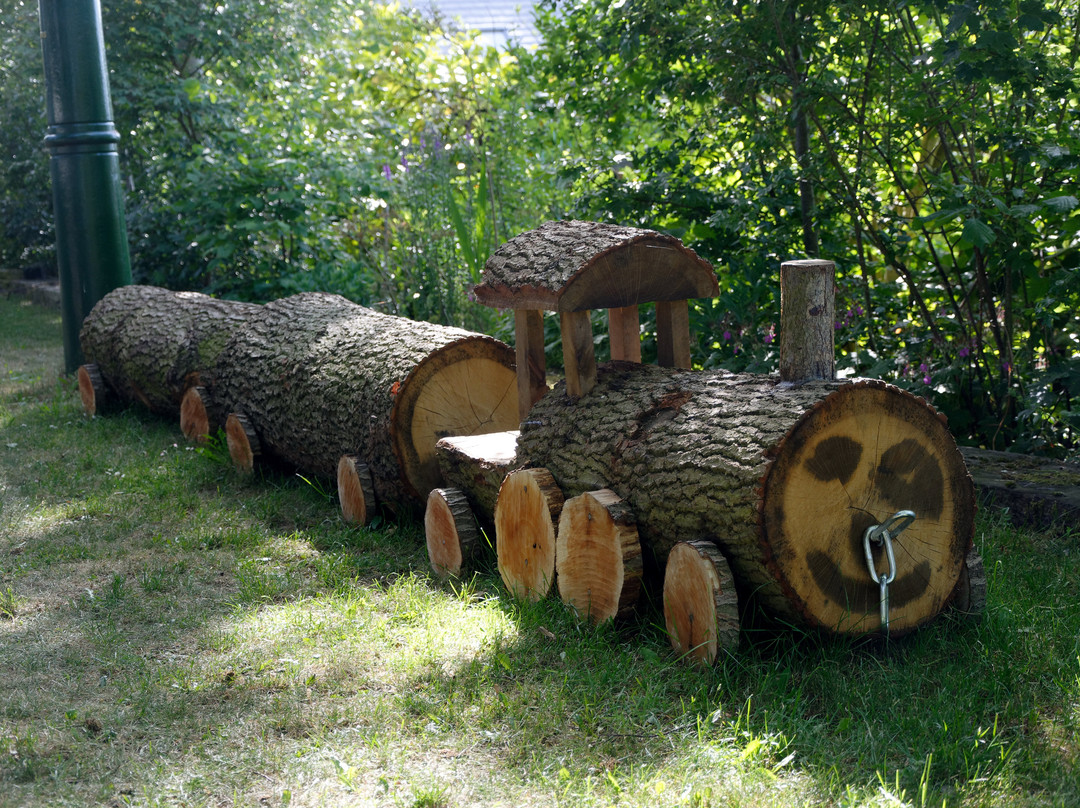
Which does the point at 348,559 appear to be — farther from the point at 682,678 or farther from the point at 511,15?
the point at 511,15

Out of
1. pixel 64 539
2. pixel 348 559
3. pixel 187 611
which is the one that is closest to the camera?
pixel 187 611

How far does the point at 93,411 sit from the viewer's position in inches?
246

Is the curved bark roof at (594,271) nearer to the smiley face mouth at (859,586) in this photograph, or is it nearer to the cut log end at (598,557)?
the cut log end at (598,557)

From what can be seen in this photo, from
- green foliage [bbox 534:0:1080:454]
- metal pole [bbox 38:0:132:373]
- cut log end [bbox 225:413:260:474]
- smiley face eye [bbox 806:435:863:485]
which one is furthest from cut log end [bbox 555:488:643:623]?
metal pole [bbox 38:0:132:373]

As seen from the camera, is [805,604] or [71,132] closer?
[805,604]

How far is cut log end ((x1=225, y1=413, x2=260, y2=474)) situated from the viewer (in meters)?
4.73

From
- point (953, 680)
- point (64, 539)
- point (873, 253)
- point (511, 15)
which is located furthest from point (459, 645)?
point (511, 15)

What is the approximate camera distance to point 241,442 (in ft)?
15.7

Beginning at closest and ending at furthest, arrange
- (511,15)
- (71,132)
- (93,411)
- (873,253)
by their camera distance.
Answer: (873,253) < (93,411) < (71,132) < (511,15)

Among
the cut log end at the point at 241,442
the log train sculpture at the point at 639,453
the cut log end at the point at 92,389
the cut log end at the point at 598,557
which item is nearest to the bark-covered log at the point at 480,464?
the log train sculpture at the point at 639,453

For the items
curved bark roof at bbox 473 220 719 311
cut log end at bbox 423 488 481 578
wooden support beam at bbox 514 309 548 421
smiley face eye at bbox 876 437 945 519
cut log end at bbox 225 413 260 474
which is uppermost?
curved bark roof at bbox 473 220 719 311

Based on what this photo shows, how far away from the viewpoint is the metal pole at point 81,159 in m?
6.66

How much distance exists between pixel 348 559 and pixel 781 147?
3011 millimetres

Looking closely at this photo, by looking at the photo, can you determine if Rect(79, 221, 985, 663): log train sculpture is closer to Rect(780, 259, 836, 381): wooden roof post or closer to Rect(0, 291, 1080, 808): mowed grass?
Rect(780, 259, 836, 381): wooden roof post
